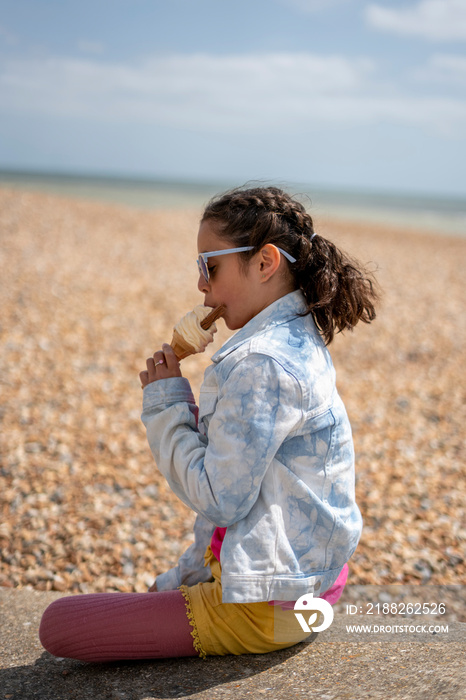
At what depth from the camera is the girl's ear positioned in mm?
1965

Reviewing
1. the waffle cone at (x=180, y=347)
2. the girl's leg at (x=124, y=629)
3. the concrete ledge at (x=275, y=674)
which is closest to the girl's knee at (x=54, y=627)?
the girl's leg at (x=124, y=629)

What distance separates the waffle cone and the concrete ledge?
105 centimetres

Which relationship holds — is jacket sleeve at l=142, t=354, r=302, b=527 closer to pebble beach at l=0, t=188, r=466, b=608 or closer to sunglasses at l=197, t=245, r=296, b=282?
sunglasses at l=197, t=245, r=296, b=282

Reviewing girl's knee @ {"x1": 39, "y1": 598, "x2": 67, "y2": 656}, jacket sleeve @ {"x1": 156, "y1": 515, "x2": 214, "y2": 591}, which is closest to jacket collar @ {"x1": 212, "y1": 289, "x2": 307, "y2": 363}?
jacket sleeve @ {"x1": 156, "y1": 515, "x2": 214, "y2": 591}

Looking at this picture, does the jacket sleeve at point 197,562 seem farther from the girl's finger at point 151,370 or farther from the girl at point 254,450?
the girl's finger at point 151,370

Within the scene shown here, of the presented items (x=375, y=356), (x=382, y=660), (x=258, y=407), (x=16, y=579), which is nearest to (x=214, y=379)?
(x=258, y=407)

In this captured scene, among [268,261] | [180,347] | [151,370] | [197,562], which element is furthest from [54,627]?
[268,261]

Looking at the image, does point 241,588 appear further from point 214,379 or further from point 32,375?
point 32,375

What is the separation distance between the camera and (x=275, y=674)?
6.57ft

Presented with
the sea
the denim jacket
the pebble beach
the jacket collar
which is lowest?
the pebble beach

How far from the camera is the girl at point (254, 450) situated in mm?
1780

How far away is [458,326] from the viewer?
372 inches

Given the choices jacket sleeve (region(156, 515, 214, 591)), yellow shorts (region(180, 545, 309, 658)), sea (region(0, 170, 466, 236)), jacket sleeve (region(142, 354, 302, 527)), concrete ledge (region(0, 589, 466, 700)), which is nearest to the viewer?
jacket sleeve (region(142, 354, 302, 527))

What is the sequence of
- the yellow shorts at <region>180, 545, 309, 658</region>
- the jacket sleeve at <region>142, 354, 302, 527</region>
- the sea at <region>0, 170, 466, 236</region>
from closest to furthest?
the jacket sleeve at <region>142, 354, 302, 527</region>, the yellow shorts at <region>180, 545, 309, 658</region>, the sea at <region>0, 170, 466, 236</region>
